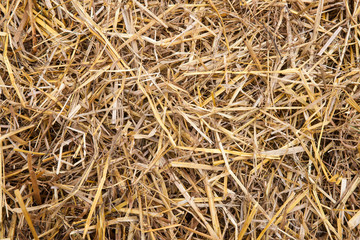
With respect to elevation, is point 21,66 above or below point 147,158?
above

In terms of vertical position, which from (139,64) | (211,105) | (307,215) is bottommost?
(307,215)

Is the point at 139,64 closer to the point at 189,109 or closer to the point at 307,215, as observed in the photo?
the point at 189,109

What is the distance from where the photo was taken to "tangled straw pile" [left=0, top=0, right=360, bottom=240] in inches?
49.5

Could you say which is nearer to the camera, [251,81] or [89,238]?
[89,238]

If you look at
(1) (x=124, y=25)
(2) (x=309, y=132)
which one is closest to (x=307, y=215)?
(2) (x=309, y=132)

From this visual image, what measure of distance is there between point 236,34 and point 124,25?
0.45 metres

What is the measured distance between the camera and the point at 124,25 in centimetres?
139

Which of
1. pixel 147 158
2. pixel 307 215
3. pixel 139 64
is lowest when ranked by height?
pixel 307 215

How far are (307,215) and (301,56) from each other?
2.04 ft

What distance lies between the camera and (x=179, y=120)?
1.30 metres

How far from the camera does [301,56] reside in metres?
1.38

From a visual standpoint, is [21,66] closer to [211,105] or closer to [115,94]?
[115,94]

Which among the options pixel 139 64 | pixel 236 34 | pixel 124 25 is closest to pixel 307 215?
pixel 236 34

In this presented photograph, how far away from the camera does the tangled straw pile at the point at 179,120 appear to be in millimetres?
1257
